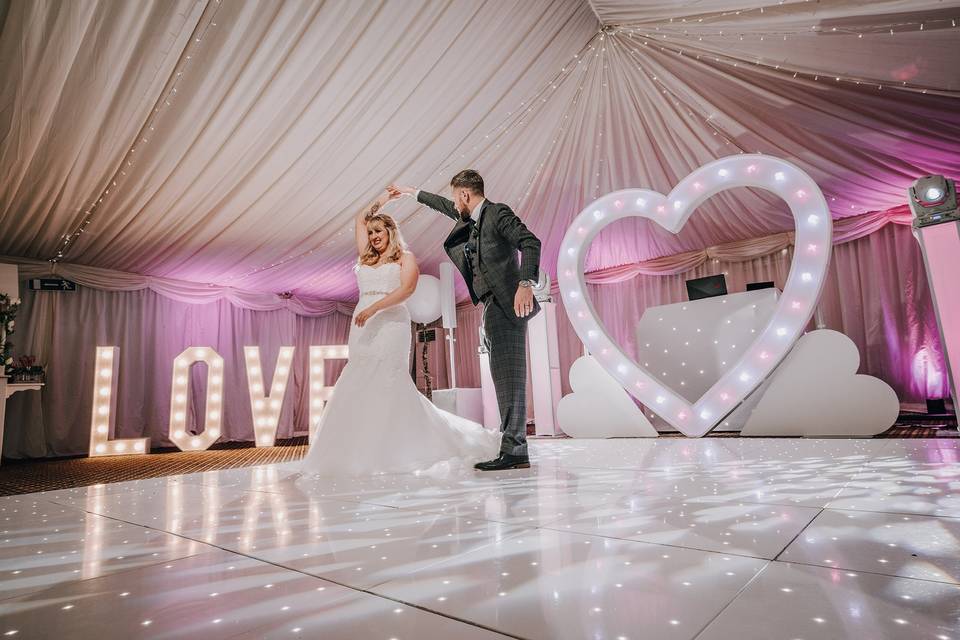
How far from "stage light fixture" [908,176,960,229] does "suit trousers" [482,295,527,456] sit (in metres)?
2.86

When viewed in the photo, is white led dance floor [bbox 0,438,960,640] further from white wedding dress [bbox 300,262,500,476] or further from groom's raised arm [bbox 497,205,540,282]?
groom's raised arm [bbox 497,205,540,282]

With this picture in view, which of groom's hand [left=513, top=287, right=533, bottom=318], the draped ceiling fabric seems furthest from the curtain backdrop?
groom's hand [left=513, top=287, right=533, bottom=318]

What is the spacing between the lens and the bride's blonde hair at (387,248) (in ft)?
9.82

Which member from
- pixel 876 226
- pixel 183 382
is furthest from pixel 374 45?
pixel 876 226

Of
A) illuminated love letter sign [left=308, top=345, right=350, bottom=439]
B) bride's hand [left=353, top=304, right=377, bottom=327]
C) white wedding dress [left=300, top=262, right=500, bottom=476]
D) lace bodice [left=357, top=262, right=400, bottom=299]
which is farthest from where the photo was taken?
illuminated love letter sign [left=308, top=345, right=350, bottom=439]

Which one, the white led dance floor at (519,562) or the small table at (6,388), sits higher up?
the small table at (6,388)

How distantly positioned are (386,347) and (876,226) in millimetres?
6726

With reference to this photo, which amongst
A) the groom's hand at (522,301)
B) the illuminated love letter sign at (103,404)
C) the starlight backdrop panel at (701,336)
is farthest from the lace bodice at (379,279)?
the illuminated love letter sign at (103,404)

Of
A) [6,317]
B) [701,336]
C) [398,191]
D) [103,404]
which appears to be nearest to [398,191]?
[398,191]

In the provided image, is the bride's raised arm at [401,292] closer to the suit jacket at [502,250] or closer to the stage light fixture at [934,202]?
the suit jacket at [502,250]

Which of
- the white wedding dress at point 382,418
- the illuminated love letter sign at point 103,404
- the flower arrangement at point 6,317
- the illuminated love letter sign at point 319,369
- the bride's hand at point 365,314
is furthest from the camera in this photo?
the illuminated love letter sign at point 103,404

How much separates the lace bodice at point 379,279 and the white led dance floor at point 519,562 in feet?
4.24

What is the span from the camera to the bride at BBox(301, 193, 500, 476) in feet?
8.50

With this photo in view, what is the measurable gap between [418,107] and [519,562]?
13.4 ft
